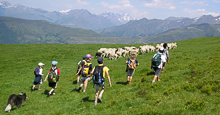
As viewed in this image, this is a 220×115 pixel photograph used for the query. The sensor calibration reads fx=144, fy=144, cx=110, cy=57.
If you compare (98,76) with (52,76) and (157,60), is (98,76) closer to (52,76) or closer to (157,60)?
(157,60)

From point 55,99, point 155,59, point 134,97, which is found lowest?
point 55,99

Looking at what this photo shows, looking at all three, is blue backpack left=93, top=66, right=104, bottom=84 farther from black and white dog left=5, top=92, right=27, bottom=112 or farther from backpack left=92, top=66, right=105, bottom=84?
black and white dog left=5, top=92, right=27, bottom=112

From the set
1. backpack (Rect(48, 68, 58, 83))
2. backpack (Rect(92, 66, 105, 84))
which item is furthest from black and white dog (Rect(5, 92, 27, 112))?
backpack (Rect(92, 66, 105, 84))

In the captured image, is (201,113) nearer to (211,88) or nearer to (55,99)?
(211,88)

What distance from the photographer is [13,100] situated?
1138 centimetres

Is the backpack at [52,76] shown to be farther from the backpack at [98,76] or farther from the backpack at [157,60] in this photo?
the backpack at [157,60]

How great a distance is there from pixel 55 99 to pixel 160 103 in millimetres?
8925

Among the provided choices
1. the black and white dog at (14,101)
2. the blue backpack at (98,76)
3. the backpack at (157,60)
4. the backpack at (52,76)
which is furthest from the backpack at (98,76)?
the black and white dog at (14,101)

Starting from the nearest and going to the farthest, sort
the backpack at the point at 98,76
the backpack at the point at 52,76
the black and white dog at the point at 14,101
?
the backpack at the point at 98,76 → the black and white dog at the point at 14,101 → the backpack at the point at 52,76

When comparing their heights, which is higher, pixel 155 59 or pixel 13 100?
pixel 155 59

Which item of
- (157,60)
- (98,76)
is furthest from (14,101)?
(157,60)

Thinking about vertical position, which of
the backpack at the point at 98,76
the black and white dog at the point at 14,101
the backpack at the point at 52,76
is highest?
the backpack at the point at 98,76

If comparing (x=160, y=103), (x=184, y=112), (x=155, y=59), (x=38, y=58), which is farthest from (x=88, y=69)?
(x=38, y=58)

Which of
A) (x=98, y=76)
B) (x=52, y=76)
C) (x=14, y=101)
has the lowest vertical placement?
(x=14, y=101)
